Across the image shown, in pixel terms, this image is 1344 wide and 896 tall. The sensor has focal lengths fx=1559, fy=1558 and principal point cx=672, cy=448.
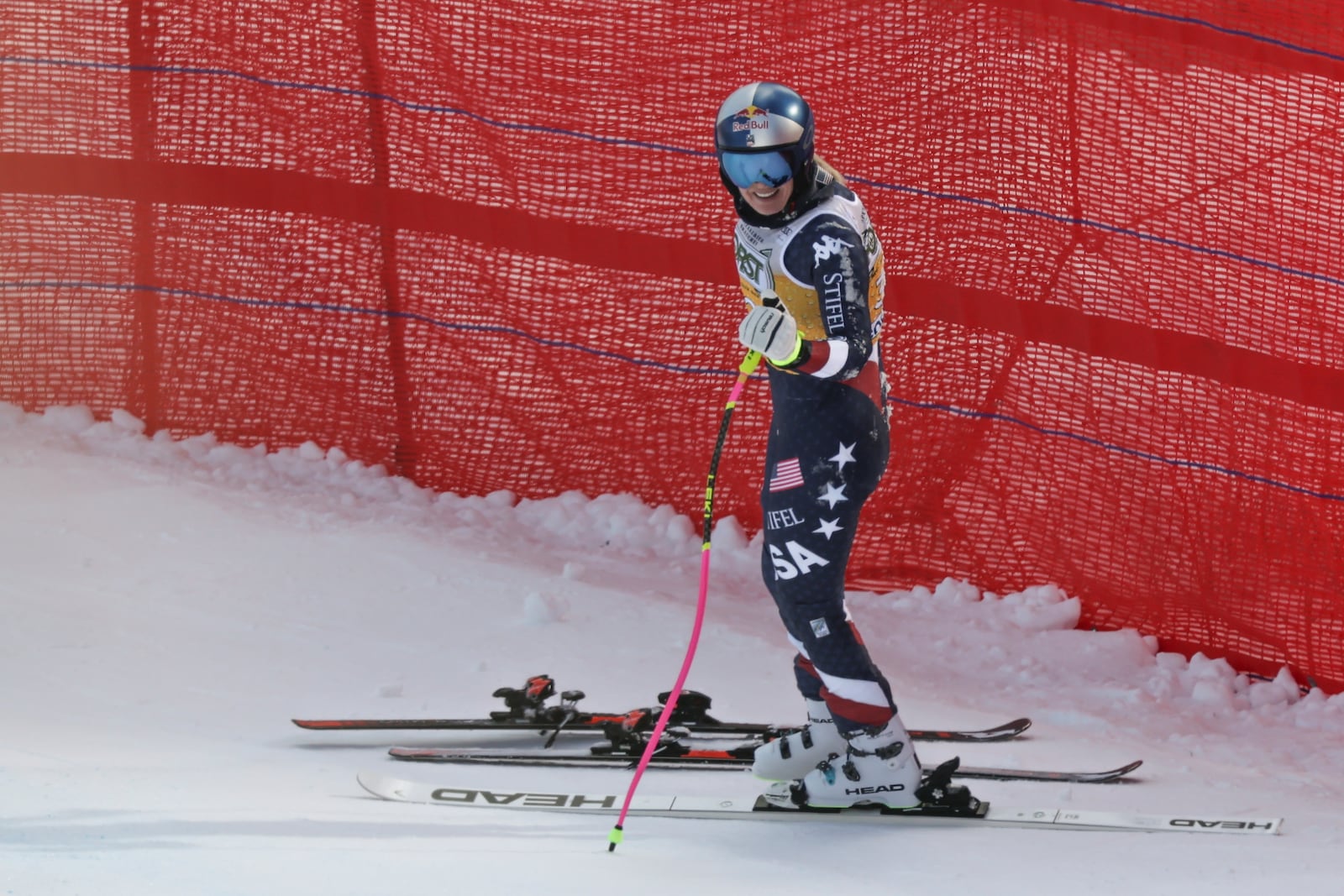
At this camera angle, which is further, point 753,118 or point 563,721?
point 563,721

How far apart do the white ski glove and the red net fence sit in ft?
7.95

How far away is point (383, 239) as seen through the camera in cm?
614

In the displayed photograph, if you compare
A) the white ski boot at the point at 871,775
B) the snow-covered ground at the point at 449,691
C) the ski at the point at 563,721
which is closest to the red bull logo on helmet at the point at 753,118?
the white ski boot at the point at 871,775

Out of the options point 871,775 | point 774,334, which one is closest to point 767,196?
point 774,334

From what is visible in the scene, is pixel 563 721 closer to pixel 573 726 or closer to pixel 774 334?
pixel 573 726

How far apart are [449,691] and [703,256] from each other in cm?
197

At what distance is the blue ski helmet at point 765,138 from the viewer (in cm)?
341

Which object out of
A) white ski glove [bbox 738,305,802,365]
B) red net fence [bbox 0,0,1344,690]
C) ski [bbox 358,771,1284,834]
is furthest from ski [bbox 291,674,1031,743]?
white ski glove [bbox 738,305,802,365]

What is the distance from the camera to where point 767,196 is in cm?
348

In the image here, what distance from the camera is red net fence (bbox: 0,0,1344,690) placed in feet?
16.9

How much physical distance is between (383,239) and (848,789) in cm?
328

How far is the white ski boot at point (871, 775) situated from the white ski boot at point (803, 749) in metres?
0.12

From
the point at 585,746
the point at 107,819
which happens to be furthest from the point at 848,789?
the point at 107,819

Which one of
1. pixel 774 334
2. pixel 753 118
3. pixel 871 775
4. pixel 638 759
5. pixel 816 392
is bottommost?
pixel 638 759
